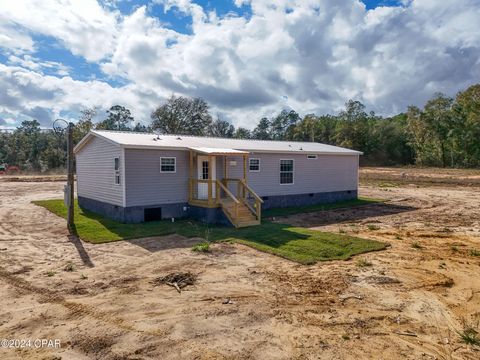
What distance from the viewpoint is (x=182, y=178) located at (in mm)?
15117

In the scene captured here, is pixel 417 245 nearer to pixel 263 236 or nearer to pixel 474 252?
pixel 474 252

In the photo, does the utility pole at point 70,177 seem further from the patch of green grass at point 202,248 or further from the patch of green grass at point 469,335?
the patch of green grass at point 469,335

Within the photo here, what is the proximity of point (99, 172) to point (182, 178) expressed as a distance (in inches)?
160

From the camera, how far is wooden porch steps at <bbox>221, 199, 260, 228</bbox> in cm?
1364

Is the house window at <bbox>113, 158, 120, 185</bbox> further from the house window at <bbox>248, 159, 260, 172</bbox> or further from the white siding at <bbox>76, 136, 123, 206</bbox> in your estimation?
the house window at <bbox>248, 159, 260, 172</bbox>

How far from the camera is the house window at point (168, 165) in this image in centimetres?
1456

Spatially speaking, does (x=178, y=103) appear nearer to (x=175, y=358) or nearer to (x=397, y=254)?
(x=397, y=254)

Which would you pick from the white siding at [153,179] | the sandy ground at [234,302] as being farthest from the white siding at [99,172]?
the sandy ground at [234,302]

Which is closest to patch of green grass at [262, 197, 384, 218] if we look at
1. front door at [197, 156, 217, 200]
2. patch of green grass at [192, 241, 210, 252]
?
front door at [197, 156, 217, 200]

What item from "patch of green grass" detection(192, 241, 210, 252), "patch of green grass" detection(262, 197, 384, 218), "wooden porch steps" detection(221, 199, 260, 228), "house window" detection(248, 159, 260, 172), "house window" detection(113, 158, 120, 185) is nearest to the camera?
"patch of green grass" detection(192, 241, 210, 252)

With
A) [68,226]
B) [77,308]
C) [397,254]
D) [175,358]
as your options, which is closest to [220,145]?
[68,226]

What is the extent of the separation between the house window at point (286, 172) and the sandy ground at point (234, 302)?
7.91m

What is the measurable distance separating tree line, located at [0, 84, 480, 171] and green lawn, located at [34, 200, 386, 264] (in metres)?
38.2

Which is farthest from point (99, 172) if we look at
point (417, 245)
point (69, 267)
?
point (417, 245)
